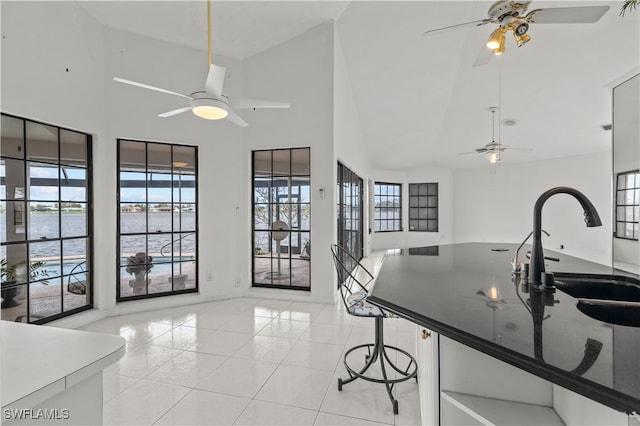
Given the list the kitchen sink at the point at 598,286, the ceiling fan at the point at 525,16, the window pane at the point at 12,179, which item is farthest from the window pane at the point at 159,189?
the kitchen sink at the point at 598,286

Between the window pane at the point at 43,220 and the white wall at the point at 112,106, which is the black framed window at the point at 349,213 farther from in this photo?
the window pane at the point at 43,220

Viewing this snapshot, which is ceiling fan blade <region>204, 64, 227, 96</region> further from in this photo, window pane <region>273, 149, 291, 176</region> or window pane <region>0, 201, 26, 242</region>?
window pane <region>0, 201, 26, 242</region>

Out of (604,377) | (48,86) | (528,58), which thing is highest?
(528,58)

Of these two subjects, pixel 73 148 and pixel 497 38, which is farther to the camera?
pixel 73 148

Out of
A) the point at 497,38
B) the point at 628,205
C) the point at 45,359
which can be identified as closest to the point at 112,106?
the point at 45,359

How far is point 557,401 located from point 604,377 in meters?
0.51

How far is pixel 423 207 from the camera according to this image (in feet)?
33.0

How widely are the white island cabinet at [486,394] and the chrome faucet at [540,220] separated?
0.50 meters

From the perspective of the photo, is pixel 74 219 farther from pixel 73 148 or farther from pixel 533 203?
pixel 533 203

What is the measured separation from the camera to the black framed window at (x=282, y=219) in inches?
183

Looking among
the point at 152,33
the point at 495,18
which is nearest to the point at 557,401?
the point at 495,18

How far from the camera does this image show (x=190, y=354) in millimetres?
2871

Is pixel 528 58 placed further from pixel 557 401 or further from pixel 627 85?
pixel 557 401

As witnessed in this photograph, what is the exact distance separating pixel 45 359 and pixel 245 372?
1852 mm
